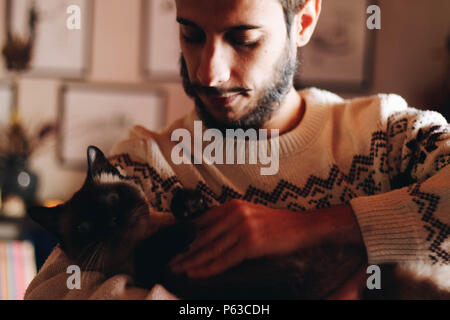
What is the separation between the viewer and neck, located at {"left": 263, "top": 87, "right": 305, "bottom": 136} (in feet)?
2.96

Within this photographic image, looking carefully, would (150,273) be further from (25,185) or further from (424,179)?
(25,185)

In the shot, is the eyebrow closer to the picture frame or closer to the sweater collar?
the sweater collar

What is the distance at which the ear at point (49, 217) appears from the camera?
0.73 meters

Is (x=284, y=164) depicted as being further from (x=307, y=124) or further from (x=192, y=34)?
(x=192, y=34)

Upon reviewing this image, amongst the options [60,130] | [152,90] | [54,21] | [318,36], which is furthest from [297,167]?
[54,21]

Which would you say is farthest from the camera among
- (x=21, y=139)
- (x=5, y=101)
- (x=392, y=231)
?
(x=5, y=101)

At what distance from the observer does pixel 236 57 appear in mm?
768

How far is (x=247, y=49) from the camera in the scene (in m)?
0.77

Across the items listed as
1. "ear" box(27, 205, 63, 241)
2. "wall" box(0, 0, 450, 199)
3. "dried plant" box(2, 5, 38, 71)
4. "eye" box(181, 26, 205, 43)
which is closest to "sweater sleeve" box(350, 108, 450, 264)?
"eye" box(181, 26, 205, 43)

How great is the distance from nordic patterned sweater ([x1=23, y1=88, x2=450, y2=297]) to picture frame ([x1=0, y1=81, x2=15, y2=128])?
1797mm

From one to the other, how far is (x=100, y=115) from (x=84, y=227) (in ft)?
5.26

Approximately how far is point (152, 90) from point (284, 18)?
142 cm

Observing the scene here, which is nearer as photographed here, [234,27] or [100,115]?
[234,27]

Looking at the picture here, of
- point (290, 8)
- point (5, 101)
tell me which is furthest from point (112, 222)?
point (5, 101)
